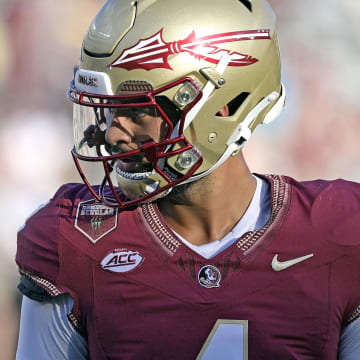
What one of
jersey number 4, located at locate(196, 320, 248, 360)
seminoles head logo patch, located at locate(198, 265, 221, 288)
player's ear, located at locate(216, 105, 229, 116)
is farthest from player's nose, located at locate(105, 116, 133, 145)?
jersey number 4, located at locate(196, 320, 248, 360)

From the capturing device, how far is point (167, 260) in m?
1.59

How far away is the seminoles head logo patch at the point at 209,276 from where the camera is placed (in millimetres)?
1554

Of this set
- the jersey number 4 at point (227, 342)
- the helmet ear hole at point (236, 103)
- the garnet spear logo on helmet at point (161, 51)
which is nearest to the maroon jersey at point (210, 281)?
the jersey number 4 at point (227, 342)

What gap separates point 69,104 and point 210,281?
8.24 ft

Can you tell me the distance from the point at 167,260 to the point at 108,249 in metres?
0.13

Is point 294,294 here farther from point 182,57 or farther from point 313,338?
point 182,57

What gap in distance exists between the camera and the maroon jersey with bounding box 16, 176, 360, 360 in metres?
1.52

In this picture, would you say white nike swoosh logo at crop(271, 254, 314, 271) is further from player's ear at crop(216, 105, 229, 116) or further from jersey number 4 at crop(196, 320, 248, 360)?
player's ear at crop(216, 105, 229, 116)

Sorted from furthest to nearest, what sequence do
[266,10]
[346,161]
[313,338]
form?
[346,161]
[266,10]
[313,338]

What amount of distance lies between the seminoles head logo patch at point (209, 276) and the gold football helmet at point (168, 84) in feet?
0.62

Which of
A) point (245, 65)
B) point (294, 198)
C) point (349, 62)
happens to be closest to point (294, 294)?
point (294, 198)

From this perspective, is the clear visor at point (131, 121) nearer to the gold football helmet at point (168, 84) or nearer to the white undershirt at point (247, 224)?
the gold football helmet at point (168, 84)

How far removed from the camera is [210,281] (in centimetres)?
156

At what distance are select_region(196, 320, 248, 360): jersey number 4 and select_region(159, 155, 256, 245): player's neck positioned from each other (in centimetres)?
22
